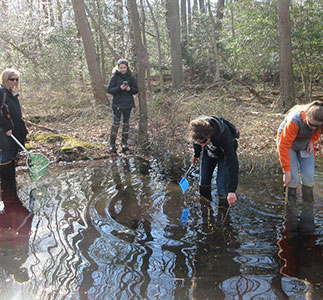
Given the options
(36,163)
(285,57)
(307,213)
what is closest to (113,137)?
(36,163)

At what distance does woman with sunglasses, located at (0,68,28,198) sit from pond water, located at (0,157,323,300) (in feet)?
1.76

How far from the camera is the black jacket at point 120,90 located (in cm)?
745

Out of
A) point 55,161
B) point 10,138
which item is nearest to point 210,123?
point 10,138

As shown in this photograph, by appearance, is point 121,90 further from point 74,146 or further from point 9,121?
point 9,121

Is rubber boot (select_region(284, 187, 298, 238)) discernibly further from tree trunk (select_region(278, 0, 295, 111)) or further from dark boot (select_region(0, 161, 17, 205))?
tree trunk (select_region(278, 0, 295, 111))

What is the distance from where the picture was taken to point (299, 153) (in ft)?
13.4

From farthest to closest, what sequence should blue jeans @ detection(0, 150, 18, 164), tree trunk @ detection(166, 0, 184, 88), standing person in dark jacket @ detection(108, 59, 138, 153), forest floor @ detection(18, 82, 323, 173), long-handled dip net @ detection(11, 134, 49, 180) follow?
tree trunk @ detection(166, 0, 184, 88)
forest floor @ detection(18, 82, 323, 173)
standing person in dark jacket @ detection(108, 59, 138, 153)
long-handled dip net @ detection(11, 134, 49, 180)
blue jeans @ detection(0, 150, 18, 164)

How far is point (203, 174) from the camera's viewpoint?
14.4 feet

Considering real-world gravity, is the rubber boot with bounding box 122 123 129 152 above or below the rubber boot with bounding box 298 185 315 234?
above

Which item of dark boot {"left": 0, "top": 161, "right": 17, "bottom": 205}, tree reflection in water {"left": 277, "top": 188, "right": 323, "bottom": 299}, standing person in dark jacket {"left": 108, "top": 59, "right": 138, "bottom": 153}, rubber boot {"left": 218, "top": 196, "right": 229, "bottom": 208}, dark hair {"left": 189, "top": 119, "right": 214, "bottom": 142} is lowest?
tree reflection in water {"left": 277, "top": 188, "right": 323, "bottom": 299}

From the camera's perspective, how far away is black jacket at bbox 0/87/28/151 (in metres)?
4.83

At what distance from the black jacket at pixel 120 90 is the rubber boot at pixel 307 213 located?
4.67 metres

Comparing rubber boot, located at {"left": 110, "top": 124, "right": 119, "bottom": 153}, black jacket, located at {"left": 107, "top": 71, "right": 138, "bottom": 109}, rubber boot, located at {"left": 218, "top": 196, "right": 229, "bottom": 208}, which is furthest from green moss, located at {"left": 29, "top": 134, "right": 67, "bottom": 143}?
rubber boot, located at {"left": 218, "top": 196, "right": 229, "bottom": 208}

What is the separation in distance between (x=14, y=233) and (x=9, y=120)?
194cm
